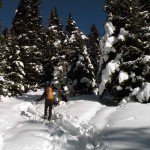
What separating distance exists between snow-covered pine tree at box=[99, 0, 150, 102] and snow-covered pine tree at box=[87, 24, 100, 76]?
1919cm

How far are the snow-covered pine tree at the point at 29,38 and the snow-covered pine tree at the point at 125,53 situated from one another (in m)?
16.4

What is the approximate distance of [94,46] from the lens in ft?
161

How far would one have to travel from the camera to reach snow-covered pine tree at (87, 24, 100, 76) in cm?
4429

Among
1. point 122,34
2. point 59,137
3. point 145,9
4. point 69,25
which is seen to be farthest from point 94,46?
point 59,137

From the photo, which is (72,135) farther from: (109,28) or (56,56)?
(56,56)

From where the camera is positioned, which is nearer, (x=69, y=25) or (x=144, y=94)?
(x=144, y=94)

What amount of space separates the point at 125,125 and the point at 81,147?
255 cm

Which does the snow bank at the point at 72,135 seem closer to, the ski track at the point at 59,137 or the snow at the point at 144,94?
the ski track at the point at 59,137

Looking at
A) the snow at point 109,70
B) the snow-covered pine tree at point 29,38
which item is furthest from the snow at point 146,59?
the snow-covered pine tree at point 29,38

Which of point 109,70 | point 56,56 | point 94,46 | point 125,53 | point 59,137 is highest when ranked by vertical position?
point 94,46

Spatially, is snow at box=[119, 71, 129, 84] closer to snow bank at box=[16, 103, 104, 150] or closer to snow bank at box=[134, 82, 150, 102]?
snow bank at box=[134, 82, 150, 102]

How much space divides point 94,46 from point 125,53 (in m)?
27.3

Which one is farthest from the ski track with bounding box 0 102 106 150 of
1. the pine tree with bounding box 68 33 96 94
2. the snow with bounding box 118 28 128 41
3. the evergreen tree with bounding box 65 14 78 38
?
the evergreen tree with bounding box 65 14 78 38

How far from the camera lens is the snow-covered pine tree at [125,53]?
2067 centimetres
